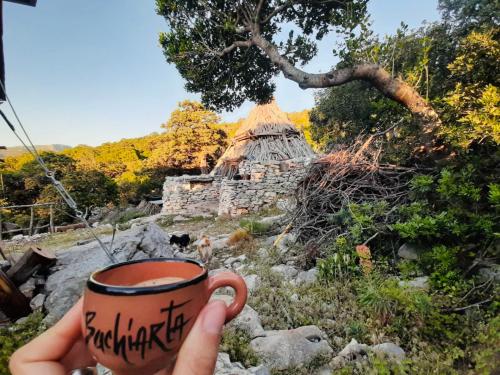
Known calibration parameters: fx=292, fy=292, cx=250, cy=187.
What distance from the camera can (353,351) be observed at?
237 cm

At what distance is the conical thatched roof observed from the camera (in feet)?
56.4

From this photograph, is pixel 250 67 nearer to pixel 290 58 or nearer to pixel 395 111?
pixel 290 58

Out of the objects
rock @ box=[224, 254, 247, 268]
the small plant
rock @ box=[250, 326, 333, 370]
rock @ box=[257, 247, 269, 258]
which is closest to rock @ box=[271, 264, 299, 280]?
rock @ box=[257, 247, 269, 258]

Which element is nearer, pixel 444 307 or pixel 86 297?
pixel 86 297

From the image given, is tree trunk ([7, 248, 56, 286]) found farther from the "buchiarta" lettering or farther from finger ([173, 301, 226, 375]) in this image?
finger ([173, 301, 226, 375])

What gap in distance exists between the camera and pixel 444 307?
2.87 m

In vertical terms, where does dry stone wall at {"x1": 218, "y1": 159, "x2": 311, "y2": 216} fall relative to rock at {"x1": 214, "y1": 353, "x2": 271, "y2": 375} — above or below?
above

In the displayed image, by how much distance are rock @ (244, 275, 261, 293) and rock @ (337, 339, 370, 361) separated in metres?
1.71

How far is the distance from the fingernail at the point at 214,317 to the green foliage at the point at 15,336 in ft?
4.54

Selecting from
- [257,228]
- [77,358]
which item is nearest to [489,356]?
[77,358]

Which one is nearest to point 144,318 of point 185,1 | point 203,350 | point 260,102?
point 203,350

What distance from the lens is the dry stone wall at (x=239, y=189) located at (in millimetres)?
13961

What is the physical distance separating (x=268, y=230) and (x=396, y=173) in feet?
11.6

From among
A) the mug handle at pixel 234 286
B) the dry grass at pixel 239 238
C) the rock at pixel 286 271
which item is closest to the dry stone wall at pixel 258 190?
the dry grass at pixel 239 238
